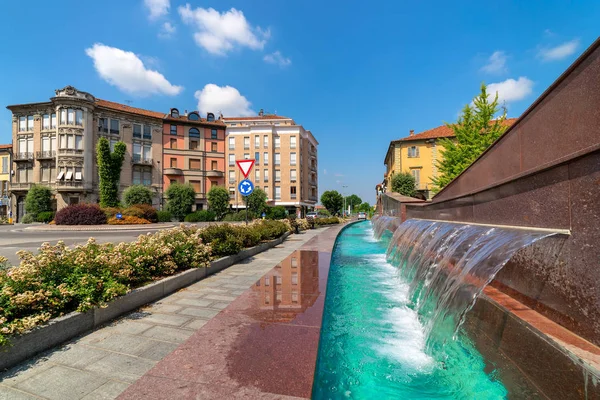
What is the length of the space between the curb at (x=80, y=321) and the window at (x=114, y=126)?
159ft

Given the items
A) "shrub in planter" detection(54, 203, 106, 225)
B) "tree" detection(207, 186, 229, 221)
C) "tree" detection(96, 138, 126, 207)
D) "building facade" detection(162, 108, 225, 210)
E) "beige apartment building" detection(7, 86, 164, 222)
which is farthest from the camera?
"building facade" detection(162, 108, 225, 210)

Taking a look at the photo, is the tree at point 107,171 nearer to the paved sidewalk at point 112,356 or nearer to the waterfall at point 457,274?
the paved sidewalk at point 112,356

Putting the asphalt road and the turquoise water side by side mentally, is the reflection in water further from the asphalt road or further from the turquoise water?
the asphalt road

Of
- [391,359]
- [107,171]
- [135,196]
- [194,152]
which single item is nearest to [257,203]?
[135,196]

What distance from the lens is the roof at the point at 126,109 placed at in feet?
147

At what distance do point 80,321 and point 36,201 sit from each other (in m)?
47.5

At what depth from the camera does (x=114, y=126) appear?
44.3 meters

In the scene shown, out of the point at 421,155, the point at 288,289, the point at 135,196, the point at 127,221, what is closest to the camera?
the point at 288,289

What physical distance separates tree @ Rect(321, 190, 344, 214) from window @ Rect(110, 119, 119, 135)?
4643cm

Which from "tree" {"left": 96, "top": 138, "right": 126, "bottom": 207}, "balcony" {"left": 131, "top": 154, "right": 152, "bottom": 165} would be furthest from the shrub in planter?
"balcony" {"left": 131, "top": 154, "right": 152, "bottom": 165}

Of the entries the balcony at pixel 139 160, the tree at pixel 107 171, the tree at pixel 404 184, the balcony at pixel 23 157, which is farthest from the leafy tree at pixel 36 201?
the tree at pixel 404 184

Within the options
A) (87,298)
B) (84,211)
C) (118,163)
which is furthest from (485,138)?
(118,163)

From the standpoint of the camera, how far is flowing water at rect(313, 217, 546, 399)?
2807 mm

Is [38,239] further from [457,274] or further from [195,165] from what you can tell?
[195,165]
